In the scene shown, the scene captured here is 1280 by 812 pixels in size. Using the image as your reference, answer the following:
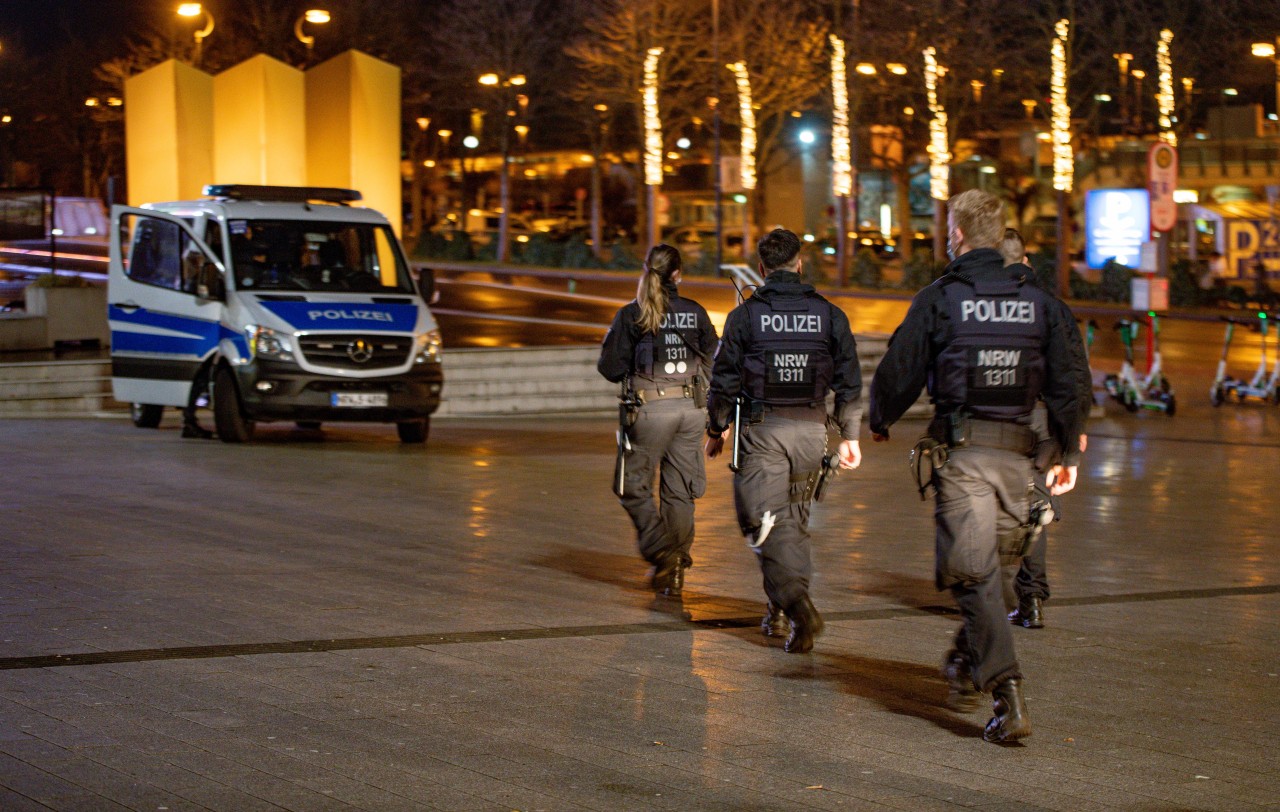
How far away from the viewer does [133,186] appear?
78.6 feet

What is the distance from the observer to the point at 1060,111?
43375 mm

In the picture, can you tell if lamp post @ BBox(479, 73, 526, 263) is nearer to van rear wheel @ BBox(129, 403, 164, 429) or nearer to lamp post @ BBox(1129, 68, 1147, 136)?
lamp post @ BBox(1129, 68, 1147, 136)

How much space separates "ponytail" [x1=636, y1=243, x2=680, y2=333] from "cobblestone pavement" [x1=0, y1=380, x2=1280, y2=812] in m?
1.38

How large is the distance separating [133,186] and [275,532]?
50.5 ft

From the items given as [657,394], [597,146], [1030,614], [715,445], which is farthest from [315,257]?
[597,146]

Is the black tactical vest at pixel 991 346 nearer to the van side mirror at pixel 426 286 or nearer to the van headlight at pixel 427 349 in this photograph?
the van headlight at pixel 427 349

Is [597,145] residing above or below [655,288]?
above

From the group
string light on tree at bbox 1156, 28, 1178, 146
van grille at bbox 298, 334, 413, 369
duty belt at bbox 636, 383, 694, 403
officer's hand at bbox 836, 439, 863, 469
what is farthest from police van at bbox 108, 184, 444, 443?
string light on tree at bbox 1156, 28, 1178, 146

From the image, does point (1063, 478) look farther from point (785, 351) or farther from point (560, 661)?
point (560, 661)

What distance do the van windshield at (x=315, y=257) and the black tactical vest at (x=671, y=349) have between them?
7.79m

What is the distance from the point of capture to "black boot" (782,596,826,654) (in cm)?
680

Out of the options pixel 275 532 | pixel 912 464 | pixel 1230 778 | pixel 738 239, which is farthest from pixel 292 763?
pixel 738 239

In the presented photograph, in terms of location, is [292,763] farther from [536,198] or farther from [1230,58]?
[536,198]

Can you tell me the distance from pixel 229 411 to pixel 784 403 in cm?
925
